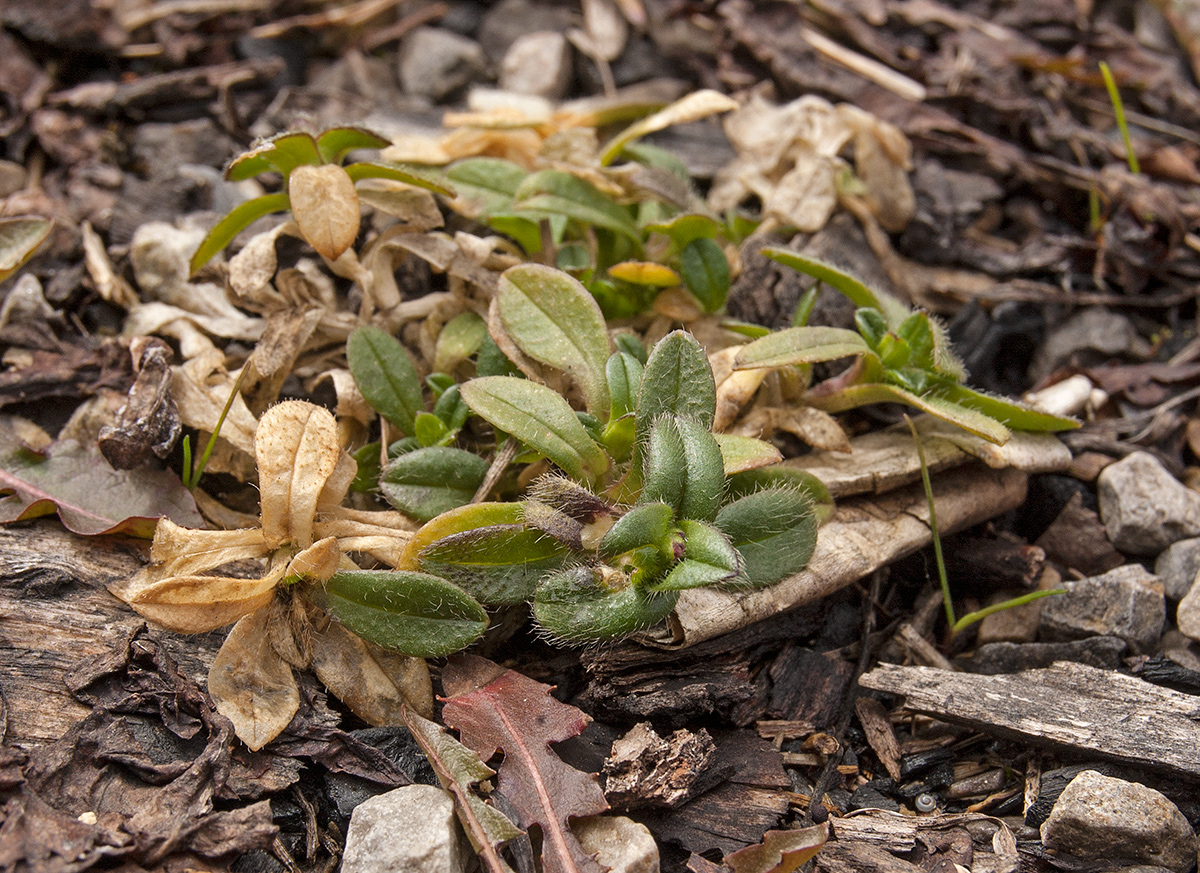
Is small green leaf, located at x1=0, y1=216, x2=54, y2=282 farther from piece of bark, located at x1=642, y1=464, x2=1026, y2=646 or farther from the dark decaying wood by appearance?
piece of bark, located at x1=642, y1=464, x2=1026, y2=646

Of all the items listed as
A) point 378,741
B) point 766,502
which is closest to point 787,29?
point 766,502

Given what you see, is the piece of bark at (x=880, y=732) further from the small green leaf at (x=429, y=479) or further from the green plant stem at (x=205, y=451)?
the green plant stem at (x=205, y=451)

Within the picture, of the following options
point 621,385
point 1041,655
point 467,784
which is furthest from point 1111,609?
point 467,784

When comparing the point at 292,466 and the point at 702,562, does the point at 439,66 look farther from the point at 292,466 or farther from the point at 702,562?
the point at 702,562

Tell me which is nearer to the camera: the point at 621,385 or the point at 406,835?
the point at 406,835

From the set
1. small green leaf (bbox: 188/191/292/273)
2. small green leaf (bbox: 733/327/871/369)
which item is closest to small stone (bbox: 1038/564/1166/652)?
small green leaf (bbox: 733/327/871/369)
